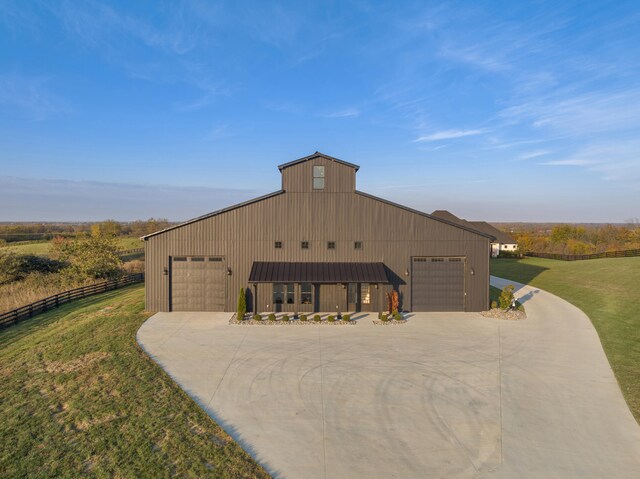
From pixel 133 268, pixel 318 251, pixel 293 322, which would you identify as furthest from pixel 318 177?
pixel 133 268

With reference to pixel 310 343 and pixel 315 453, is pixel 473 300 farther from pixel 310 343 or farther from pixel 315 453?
pixel 315 453

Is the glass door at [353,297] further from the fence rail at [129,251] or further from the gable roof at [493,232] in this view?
the gable roof at [493,232]

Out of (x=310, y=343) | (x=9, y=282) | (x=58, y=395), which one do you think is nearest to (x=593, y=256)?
(x=310, y=343)

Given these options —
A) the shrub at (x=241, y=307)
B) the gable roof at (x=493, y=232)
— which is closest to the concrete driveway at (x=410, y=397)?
the shrub at (x=241, y=307)

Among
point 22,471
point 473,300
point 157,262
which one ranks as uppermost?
point 157,262

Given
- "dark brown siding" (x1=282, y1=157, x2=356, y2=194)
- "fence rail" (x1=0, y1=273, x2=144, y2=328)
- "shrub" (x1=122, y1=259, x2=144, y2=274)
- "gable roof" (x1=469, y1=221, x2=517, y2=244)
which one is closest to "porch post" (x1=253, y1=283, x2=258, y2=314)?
"dark brown siding" (x1=282, y1=157, x2=356, y2=194)
